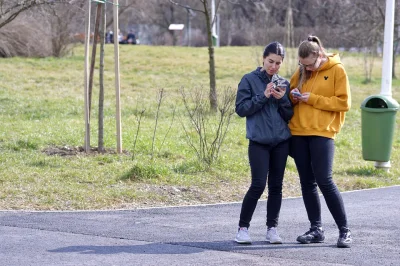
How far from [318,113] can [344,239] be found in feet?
3.56

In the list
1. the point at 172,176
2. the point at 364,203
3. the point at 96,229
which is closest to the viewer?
the point at 96,229

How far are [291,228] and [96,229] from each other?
6.05 ft

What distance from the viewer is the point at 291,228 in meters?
7.36

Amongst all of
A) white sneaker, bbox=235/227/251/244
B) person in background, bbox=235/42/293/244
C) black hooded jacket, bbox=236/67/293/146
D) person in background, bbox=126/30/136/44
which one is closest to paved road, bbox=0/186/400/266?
white sneaker, bbox=235/227/251/244

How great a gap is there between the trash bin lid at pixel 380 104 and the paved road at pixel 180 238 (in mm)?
2661

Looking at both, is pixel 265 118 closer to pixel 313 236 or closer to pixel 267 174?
pixel 267 174

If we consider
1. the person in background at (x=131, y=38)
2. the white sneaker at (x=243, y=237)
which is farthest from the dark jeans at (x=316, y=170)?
the person in background at (x=131, y=38)

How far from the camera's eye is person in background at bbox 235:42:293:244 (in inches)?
248

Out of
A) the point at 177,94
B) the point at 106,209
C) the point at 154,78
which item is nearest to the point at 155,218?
the point at 106,209

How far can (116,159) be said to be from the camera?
35.7 feet

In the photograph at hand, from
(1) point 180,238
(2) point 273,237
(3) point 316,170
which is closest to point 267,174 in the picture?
(3) point 316,170

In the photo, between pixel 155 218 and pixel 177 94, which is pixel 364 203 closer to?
pixel 155 218

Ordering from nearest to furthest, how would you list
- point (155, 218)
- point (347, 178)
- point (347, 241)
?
point (347, 241) < point (155, 218) < point (347, 178)

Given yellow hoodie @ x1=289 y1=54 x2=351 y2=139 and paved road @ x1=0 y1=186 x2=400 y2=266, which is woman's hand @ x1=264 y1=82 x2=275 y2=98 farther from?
paved road @ x1=0 y1=186 x2=400 y2=266
